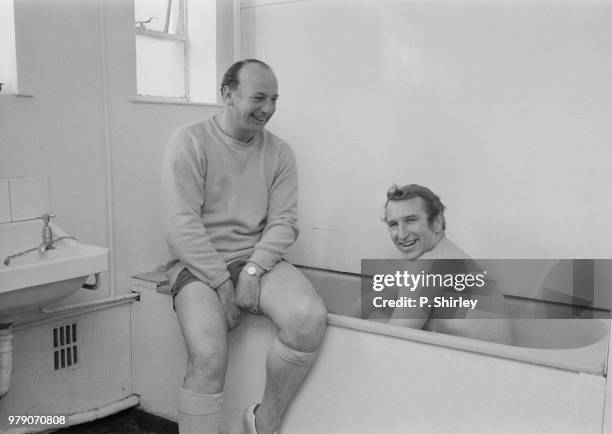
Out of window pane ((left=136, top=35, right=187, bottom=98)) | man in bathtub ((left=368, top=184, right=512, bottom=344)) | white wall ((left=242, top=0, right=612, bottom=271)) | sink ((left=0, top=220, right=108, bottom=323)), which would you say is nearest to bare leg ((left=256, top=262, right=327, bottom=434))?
man in bathtub ((left=368, top=184, right=512, bottom=344))

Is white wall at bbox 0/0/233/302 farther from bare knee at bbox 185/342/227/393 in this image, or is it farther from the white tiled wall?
bare knee at bbox 185/342/227/393

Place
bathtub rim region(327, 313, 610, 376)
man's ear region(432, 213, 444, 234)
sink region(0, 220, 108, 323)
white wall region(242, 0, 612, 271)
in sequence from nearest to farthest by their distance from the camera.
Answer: bathtub rim region(327, 313, 610, 376)
sink region(0, 220, 108, 323)
man's ear region(432, 213, 444, 234)
white wall region(242, 0, 612, 271)

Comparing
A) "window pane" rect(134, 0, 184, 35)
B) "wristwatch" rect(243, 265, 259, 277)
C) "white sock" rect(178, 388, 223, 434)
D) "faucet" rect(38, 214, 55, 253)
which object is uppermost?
"window pane" rect(134, 0, 184, 35)

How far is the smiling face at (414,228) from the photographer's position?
74.2 inches

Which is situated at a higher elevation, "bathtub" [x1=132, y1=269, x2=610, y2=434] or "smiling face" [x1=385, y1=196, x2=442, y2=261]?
"smiling face" [x1=385, y1=196, x2=442, y2=261]

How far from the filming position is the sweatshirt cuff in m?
1.95

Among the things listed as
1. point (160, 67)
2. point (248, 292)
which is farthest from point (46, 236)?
point (160, 67)

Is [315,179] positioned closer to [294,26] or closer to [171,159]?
[294,26]

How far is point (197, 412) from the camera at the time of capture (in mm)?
1750

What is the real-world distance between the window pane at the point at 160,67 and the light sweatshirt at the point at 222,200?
0.73m

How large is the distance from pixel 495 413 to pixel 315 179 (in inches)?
54.9

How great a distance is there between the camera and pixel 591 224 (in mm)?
2141

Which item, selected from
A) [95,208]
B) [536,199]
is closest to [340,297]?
[536,199]

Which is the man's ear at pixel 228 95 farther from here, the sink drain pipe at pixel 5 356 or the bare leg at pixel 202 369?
the sink drain pipe at pixel 5 356
